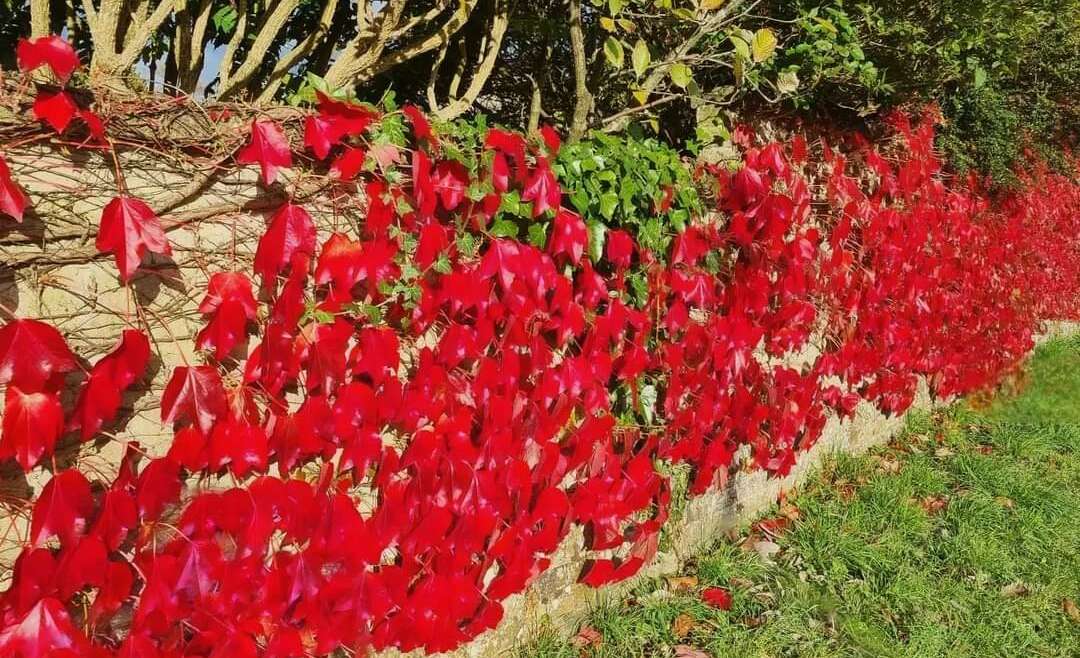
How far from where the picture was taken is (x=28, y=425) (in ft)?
4.90

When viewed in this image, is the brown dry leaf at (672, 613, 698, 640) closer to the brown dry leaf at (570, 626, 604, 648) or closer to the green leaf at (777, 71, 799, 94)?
the brown dry leaf at (570, 626, 604, 648)

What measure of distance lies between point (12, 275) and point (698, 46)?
2957 mm

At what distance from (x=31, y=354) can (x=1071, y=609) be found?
3.80 metres

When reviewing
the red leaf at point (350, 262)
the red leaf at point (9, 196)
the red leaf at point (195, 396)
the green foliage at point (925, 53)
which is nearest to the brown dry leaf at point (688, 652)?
the red leaf at point (350, 262)

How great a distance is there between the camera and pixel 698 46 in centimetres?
348

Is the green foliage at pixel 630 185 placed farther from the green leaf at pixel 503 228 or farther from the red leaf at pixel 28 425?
the red leaf at pixel 28 425

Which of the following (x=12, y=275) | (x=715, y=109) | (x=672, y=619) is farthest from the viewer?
(x=715, y=109)

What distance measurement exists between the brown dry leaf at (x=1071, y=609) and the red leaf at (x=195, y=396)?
11.1 ft

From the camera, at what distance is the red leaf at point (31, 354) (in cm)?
144

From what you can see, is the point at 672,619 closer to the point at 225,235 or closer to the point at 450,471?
the point at 450,471

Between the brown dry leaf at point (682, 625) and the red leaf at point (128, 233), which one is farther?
the brown dry leaf at point (682, 625)

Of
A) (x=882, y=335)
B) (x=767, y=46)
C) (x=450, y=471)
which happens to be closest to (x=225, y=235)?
(x=450, y=471)

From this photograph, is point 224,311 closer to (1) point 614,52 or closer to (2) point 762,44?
(1) point 614,52

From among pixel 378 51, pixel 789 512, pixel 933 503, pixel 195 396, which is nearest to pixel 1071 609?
pixel 933 503
